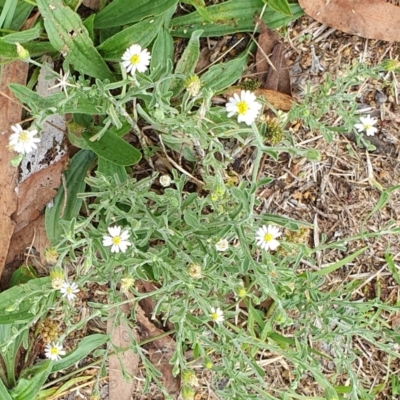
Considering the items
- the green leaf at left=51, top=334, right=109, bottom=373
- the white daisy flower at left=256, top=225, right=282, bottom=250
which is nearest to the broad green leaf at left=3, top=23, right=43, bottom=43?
the white daisy flower at left=256, top=225, right=282, bottom=250

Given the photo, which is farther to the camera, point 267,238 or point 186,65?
point 186,65

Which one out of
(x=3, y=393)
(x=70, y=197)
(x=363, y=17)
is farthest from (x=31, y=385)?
(x=363, y=17)

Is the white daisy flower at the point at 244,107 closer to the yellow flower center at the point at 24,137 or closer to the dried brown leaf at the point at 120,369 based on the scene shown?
the yellow flower center at the point at 24,137

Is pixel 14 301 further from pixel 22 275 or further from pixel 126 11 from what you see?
pixel 126 11

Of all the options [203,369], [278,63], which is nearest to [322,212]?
[278,63]

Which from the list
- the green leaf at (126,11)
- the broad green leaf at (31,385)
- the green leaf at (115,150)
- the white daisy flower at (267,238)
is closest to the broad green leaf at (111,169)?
the green leaf at (115,150)

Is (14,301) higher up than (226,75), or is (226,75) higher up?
(226,75)
